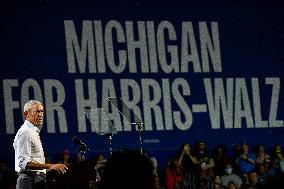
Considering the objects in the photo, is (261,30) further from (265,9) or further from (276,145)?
(276,145)

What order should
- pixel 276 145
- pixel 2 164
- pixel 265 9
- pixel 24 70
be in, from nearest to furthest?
pixel 2 164, pixel 24 70, pixel 276 145, pixel 265 9

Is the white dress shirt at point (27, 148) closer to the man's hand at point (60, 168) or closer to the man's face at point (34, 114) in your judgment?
the man's face at point (34, 114)

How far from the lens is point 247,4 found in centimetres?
1470

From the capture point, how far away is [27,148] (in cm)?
562

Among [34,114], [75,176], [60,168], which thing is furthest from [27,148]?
[75,176]

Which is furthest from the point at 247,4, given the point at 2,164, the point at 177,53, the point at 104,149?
the point at 2,164

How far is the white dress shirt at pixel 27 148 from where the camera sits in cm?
557

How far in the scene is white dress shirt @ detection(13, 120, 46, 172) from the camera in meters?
5.57

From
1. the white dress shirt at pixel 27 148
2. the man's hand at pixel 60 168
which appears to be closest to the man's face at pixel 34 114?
the white dress shirt at pixel 27 148

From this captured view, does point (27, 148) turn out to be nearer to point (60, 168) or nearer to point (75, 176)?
point (60, 168)

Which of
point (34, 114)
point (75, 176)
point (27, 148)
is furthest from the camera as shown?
point (34, 114)

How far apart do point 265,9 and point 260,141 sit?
2651 mm

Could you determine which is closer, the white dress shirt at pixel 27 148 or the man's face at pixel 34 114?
the white dress shirt at pixel 27 148

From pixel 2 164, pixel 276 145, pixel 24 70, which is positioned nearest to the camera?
pixel 2 164
